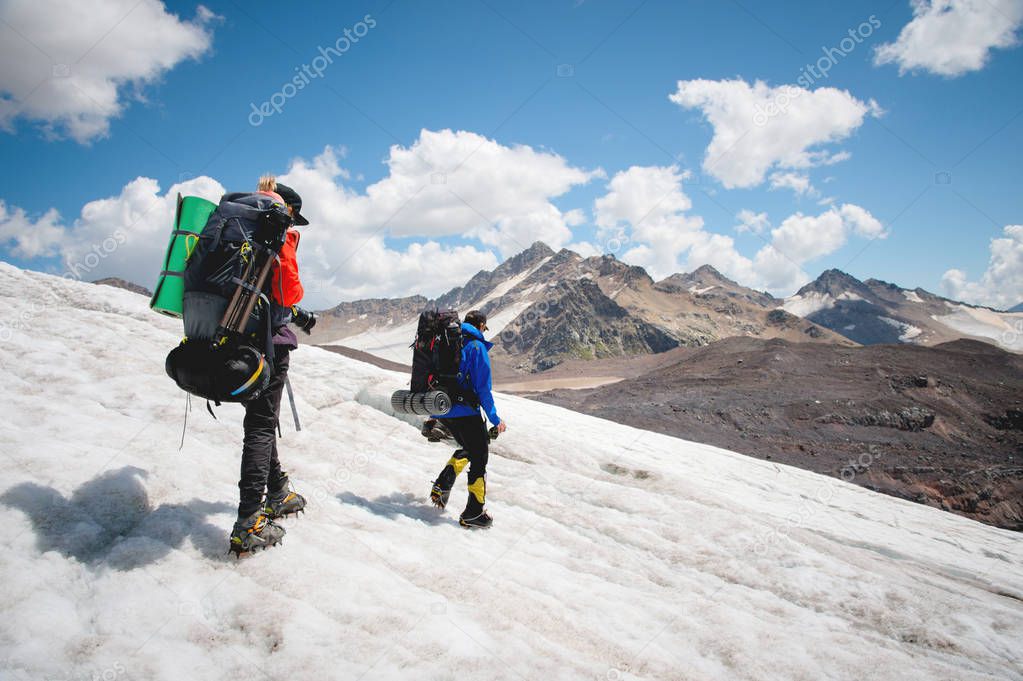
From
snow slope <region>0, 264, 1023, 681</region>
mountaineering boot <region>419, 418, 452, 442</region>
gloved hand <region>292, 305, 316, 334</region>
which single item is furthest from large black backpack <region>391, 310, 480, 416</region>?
snow slope <region>0, 264, 1023, 681</region>

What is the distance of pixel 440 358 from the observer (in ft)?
21.4

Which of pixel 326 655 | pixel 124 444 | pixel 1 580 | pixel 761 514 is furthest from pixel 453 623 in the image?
pixel 761 514

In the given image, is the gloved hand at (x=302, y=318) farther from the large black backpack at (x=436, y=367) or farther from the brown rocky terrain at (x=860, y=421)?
the brown rocky terrain at (x=860, y=421)

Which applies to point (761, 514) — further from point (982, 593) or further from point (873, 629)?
→ point (873, 629)

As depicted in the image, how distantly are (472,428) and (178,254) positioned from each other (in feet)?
12.2

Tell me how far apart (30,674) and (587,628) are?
3.92 metres

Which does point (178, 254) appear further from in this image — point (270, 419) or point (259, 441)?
point (259, 441)

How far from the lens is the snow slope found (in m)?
3.64

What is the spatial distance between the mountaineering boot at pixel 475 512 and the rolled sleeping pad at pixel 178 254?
381cm

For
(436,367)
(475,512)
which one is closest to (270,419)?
(436,367)

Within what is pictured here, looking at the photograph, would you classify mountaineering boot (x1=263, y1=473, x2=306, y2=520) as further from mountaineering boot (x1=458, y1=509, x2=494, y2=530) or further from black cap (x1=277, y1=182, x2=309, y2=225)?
black cap (x1=277, y1=182, x2=309, y2=225)

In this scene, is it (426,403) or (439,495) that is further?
(439,495)

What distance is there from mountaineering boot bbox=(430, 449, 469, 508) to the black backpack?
32.4 inches

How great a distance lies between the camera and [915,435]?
1188 inches
